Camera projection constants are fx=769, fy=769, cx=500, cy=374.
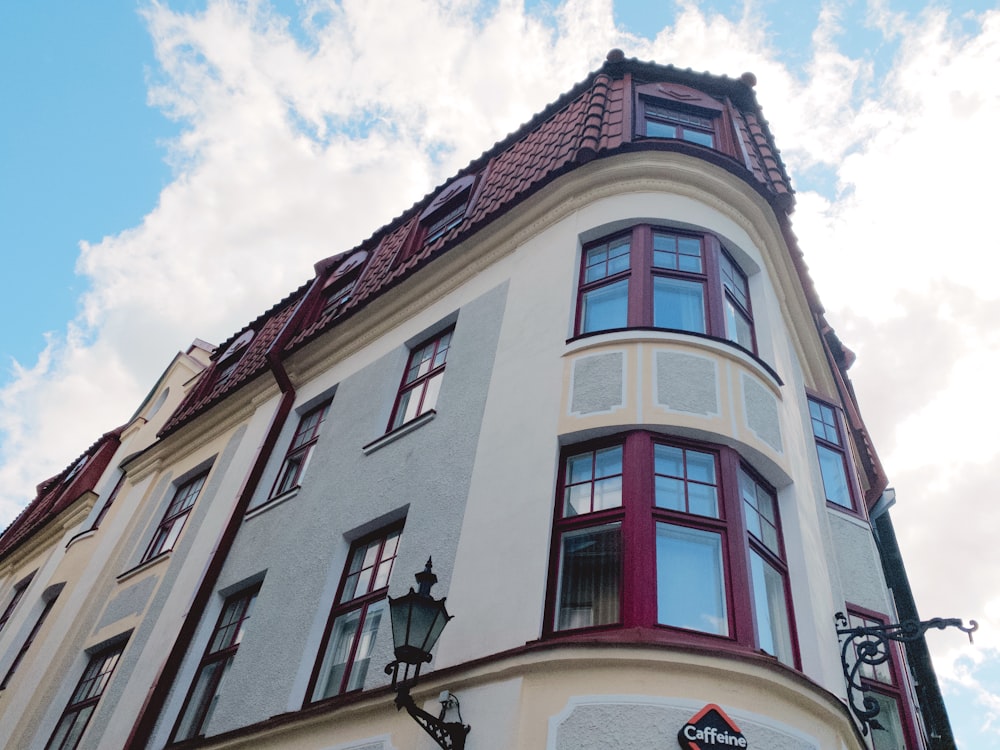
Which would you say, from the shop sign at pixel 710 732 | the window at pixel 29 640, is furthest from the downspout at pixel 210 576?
the shop sign at pixel 710 732

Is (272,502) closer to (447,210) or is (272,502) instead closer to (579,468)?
(579,468)

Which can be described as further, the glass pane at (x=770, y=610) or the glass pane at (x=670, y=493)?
the glass pane at (x=670, y=493)

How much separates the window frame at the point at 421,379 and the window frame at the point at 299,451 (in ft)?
5.63

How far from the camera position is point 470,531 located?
7.35m

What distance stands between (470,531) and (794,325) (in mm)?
6446

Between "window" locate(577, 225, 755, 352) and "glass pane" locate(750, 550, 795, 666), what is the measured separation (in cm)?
255

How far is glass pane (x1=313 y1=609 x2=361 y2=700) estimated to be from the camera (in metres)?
7.80

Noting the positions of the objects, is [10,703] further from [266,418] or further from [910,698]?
[910,698]

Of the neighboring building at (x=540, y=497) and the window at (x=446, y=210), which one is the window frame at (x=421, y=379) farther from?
the window at (x=446, y=210)

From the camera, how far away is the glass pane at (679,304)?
8.56m

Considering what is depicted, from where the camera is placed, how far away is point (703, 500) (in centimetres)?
682

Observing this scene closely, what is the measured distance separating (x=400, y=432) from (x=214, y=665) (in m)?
3.77

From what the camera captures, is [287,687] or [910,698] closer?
[287,687]

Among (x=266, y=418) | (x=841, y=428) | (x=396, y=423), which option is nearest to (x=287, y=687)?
(x=396, y=423)
